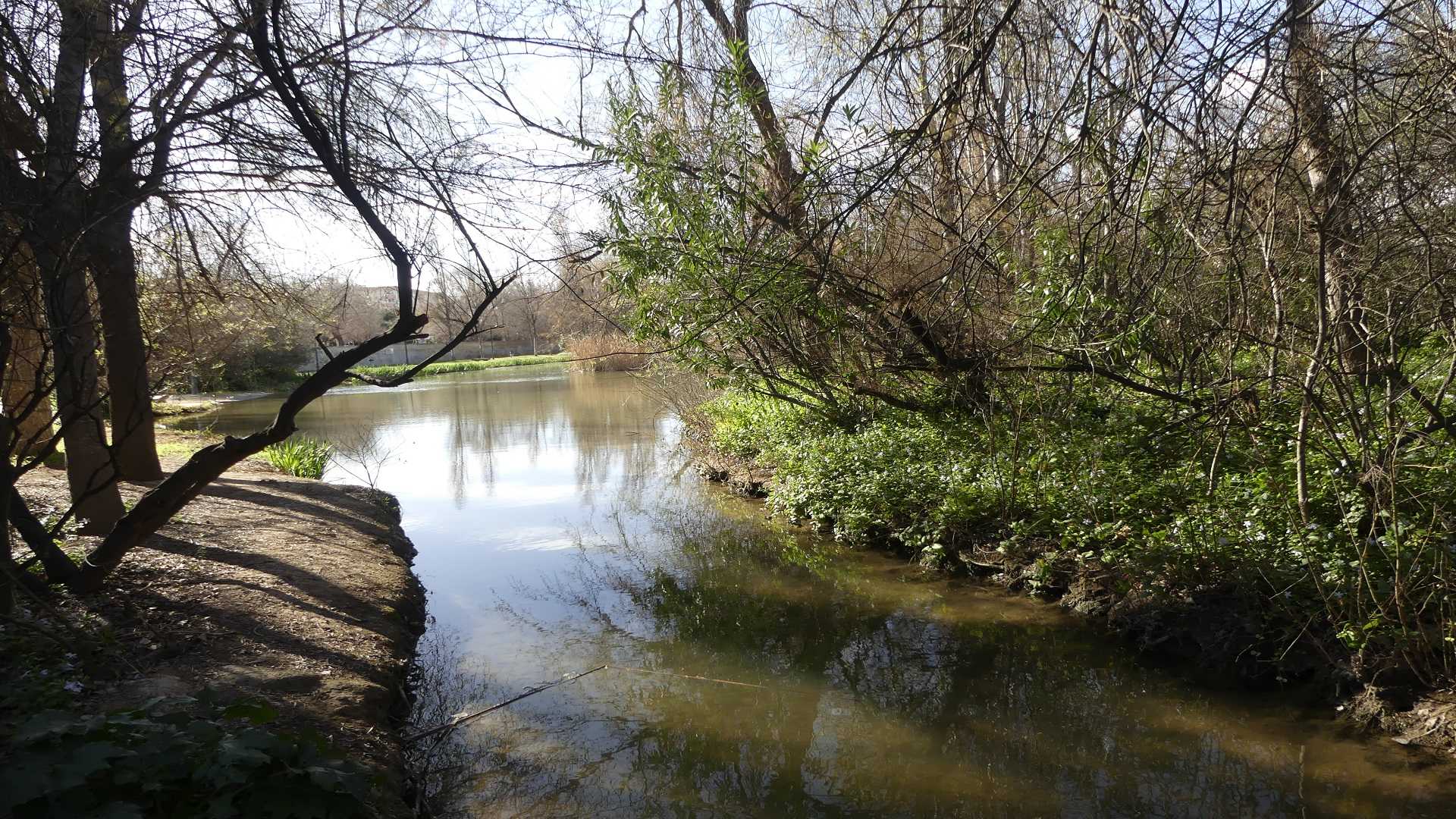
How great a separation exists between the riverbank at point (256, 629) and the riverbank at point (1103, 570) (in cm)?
411

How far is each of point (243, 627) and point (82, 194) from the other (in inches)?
92.5

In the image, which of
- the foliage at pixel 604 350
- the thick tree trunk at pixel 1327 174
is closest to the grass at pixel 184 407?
the foliage at pixel 604 350

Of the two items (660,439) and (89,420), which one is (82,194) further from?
(660,439)

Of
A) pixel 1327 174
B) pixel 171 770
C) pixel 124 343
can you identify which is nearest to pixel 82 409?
pixel 171 770

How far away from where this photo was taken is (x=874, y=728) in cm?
506

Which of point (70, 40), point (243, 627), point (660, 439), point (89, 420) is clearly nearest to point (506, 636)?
point (243, 627)

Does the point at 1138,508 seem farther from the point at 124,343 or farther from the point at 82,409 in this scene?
the point at 124,343

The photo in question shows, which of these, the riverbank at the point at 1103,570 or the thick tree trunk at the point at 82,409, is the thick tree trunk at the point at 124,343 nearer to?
the thick tree trunk at the point at 82,409

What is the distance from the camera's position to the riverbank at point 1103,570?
4.58 m

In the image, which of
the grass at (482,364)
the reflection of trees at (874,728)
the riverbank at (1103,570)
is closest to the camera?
the reflection of trees at (874,728)

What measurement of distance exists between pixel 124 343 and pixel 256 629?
158 inches

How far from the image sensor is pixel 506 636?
6.68m

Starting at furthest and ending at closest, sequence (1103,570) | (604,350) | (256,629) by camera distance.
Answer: (604,350)
(1103,570)
(256,629)

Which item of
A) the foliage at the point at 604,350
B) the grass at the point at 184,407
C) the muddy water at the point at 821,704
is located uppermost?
the foliage at the point at 604,350
